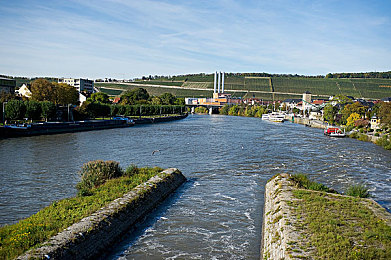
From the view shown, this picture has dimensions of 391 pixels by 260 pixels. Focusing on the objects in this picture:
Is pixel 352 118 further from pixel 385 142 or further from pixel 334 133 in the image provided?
pixel 385 142

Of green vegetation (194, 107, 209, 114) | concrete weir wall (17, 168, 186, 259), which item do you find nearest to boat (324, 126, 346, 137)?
concrete weir wall (17, 168, 186, 259)

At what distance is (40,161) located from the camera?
1129 inches

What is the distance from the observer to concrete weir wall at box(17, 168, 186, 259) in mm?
A: 9751

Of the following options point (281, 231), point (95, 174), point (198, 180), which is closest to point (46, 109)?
point (198, 180)

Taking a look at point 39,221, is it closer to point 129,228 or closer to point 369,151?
point 129,228

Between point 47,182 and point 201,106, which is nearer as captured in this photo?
point 47,182

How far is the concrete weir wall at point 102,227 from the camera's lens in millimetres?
9751

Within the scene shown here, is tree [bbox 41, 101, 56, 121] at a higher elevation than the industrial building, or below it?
below

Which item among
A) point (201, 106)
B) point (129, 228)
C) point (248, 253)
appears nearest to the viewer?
point (248, 253)

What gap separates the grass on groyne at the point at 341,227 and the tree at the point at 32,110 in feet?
171

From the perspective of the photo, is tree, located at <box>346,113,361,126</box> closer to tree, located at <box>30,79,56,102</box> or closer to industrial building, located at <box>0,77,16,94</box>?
tree, located at <box>30,79,56,102</box>

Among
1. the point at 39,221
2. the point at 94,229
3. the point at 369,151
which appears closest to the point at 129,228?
the point at 94,229

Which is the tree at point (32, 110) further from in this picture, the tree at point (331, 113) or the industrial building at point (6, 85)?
the tree at point (331, 113)

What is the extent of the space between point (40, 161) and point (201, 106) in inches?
5526
